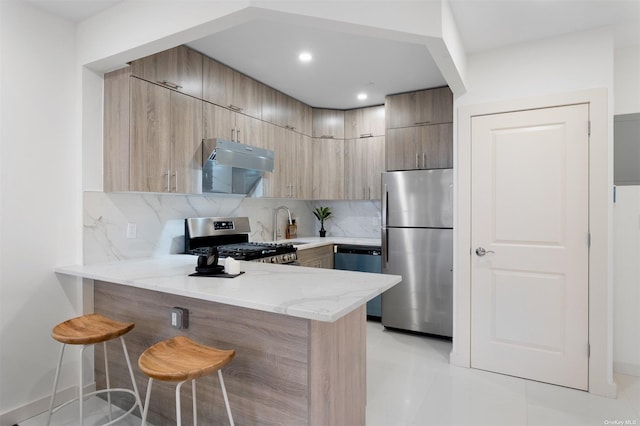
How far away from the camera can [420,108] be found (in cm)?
370

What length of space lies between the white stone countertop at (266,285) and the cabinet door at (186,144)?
683mm

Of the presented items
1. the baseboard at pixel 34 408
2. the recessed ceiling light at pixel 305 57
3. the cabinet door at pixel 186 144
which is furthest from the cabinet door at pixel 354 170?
the baseboard at pixel 34 408

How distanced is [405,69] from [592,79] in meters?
1.40

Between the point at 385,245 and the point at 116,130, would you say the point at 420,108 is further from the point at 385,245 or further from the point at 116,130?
the point at 116,130

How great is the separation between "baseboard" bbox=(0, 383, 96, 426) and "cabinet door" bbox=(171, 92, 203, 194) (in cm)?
152

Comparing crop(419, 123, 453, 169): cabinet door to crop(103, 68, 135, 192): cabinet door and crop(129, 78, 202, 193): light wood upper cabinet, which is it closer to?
crop(129, 78, 202, 193): light wood upper cabinet

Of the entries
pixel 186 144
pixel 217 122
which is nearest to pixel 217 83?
pixel 217 122

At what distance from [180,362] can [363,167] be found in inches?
131

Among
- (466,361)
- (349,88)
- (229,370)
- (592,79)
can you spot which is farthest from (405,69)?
(229,370)

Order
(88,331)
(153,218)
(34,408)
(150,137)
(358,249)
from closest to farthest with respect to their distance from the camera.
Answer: (88,331) → (34,408) → (150,137) → (153,218) → (358,249)

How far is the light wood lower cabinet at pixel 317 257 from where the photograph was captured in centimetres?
371

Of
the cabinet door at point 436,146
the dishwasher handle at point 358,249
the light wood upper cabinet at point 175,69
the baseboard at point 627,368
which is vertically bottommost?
the baseboard at point 627,368

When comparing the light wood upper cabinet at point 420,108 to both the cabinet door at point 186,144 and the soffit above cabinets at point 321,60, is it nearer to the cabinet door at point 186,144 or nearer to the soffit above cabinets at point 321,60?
the soffit above cabinets at point 321,60

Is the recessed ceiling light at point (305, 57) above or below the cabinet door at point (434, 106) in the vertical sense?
above
